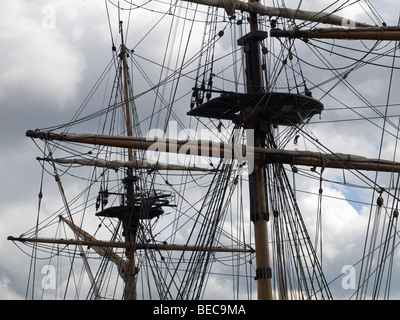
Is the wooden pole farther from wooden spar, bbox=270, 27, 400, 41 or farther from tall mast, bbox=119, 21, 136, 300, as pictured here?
wooden spar, bbox=270, 27, 400, 41

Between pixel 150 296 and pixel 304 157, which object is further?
pixel 150 296

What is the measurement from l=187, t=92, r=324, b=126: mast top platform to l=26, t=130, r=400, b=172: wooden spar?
1.12 metres

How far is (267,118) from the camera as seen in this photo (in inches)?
1479

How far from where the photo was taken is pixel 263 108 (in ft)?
120

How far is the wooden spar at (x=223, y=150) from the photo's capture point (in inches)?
1420

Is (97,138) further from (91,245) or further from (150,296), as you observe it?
(91,245)

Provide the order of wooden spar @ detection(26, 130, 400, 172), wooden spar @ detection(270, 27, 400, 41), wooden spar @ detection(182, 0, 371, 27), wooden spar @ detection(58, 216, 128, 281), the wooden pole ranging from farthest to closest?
wooden spar @ detection(58, 216, 128, 281)
the wooden pole
wooden spar @ detection(182, 0, 371, 27)
wooden spar @ detection(26, 130, 400, 172)
wooden spar @ detection(270, 27, 400, 41)

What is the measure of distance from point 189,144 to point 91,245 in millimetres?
18023

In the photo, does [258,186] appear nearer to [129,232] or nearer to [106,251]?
[129,232]

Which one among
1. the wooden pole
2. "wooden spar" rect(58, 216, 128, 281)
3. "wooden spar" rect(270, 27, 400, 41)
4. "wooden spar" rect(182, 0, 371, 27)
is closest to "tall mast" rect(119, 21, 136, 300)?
the wooden pole

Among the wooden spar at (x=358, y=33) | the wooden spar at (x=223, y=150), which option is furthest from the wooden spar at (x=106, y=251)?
the wooden spar at (x=358, y=33)

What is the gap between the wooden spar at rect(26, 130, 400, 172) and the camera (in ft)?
118

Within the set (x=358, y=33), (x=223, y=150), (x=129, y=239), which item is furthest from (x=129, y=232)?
(x=358, y=33)
